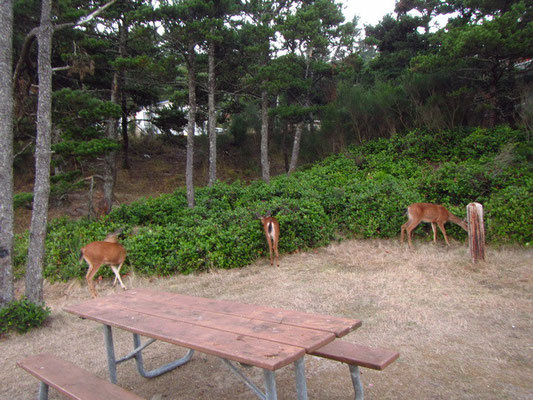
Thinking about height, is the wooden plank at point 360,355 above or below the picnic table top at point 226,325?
below

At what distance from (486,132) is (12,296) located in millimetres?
14126

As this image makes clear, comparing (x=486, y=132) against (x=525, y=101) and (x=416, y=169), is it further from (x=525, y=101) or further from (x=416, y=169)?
(x=416, y=169)

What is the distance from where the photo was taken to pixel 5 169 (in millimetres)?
5789

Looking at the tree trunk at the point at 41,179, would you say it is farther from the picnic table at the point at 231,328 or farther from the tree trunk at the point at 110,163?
the tree trunk at the point at 110,163

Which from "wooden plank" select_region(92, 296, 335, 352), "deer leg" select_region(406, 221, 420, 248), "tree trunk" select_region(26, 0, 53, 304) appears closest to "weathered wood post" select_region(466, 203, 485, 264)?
"deer leg" select_region(406, 221, 420, 248)

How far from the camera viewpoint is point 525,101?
1288cm

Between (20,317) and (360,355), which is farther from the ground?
(360,355)

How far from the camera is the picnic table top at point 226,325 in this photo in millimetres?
2378

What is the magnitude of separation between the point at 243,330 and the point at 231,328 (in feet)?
0.35

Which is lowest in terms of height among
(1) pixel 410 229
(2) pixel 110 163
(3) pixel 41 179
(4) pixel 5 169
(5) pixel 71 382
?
(5) pixel 71 382

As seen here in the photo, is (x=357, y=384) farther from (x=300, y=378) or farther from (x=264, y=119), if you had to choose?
(x=264, y=119)

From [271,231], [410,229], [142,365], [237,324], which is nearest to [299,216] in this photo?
[271,231]

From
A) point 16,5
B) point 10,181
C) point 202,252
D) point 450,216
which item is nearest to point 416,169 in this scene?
point 450,216

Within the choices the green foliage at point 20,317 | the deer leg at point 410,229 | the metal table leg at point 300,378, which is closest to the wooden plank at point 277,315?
the metal table leg at point 300,378
